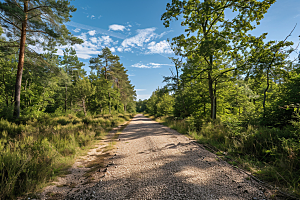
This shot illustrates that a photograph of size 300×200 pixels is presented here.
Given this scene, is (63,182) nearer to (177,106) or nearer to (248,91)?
(177,106)

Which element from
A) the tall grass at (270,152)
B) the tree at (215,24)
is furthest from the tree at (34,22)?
the tall grass at (270,152)

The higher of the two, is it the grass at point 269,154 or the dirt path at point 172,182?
the grass at point 269,154

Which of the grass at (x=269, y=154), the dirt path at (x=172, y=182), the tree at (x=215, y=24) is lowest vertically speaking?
the dirt path at (x=172, y=182)

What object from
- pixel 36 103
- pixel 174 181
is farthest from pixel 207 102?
pixel 36 103

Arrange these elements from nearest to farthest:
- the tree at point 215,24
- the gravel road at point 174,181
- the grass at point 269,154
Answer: the gravel road at point 174,181 → the grass at point 269,154 → the tree at point 215,24

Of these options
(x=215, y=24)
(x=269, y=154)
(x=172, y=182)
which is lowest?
(x=172, y=182)

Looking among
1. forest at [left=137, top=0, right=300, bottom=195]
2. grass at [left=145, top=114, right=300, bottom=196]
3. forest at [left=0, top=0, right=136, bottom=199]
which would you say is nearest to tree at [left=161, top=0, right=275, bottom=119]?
forest at [left=137, top=0, right=300, bottom=195]

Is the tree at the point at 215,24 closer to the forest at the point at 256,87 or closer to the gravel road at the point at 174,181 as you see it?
the forest at the point at 256,87

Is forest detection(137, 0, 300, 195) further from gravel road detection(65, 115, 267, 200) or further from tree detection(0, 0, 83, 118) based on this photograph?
tree detection(0, 0, 83, 118)

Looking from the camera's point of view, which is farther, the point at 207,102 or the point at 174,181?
the point at 207,102

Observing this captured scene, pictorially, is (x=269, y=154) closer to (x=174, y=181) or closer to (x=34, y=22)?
(x=174, y=181)

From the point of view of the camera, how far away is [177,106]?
1639cm

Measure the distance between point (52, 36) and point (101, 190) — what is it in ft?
43.0

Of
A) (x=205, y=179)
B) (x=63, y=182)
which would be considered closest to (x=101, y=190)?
(x=63, y=182)
